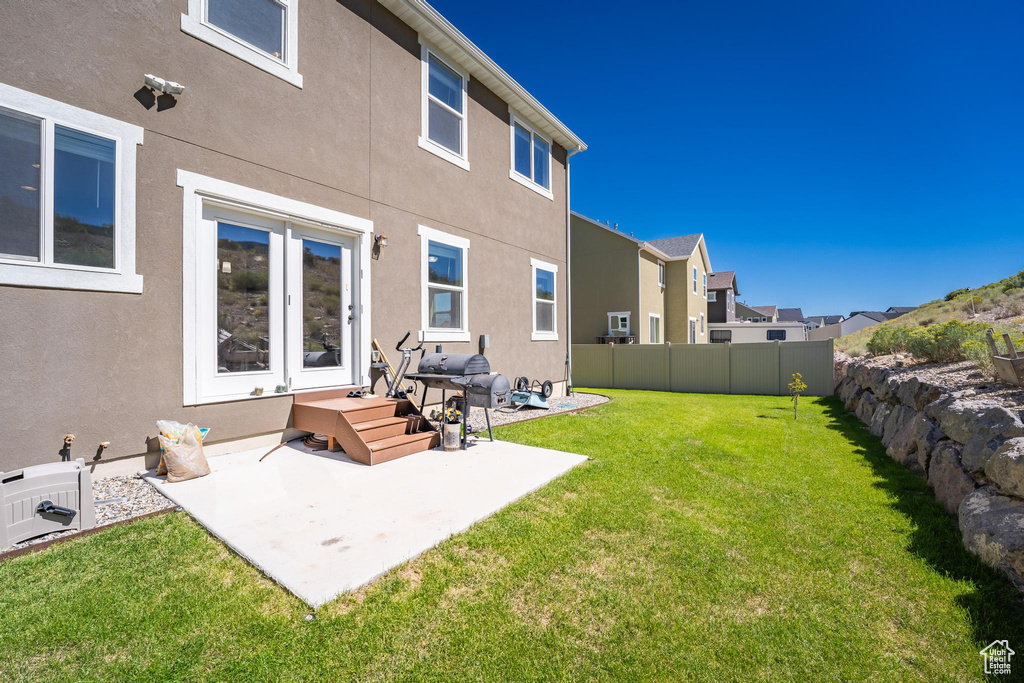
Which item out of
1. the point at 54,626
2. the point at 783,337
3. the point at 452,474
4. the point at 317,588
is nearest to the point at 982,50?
the point at 452,474

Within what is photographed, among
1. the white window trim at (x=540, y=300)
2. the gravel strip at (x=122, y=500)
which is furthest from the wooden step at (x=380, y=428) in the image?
the white window trim at (x=540, y=300)

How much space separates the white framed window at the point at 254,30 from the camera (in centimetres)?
459

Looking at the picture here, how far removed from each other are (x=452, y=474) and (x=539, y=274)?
6.77 metres

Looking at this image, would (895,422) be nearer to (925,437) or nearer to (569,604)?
(925,437)

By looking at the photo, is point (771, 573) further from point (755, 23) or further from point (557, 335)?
point (755, 23)

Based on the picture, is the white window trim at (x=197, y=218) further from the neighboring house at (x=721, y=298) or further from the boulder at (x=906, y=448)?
the neighboring house at (x=721, y=298)

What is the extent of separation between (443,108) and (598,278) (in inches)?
489

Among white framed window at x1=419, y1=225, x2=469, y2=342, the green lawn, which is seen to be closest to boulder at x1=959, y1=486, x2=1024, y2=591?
the green lawn

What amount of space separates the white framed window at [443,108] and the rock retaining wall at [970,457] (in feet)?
24.7

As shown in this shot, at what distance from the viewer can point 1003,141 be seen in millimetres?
14219

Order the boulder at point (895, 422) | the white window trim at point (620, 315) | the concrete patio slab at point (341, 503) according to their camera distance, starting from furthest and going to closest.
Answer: the white window trim at point (620, 315) < the boulder at point (895, 422) < the concrete patio slab at point (341, 503)

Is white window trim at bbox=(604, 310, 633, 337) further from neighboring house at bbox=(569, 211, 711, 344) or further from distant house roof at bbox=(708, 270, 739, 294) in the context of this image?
distant house roof at bbox=(708, 270, 739, 294)

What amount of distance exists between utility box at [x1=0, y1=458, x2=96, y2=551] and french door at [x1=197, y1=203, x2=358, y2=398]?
4.86ft

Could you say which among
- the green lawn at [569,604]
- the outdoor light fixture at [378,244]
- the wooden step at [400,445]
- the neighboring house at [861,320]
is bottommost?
the green lawn at [569,604]
